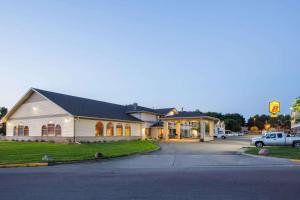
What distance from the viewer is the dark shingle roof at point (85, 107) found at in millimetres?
40812

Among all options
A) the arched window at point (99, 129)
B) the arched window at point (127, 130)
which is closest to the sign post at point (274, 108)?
the arched window at point (99, 129)

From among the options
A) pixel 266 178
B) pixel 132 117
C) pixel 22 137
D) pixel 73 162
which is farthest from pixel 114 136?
pixel 266 178

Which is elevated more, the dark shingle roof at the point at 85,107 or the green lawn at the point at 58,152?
the dark shingle roof at the point at 85,107

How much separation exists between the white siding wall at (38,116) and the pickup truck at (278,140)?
21.7 m

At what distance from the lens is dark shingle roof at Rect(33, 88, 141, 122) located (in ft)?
134

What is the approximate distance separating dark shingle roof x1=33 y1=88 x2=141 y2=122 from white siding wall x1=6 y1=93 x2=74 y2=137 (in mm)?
796

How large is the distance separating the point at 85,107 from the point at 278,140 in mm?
25068

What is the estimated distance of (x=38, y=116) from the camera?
43.2 meters

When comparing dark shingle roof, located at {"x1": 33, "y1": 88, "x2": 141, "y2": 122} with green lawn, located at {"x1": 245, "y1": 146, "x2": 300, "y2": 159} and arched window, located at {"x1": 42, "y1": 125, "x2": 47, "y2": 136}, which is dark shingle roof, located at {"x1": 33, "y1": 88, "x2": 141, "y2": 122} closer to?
arched window, located at {"x1": 42, "y1": 125, "x2": 47, "y2": 136}

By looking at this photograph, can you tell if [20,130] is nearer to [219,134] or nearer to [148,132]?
[148,132]

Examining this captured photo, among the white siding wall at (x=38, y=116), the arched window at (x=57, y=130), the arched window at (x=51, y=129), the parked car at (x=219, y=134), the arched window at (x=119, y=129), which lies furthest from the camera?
the parked car at (x=219, y=134)

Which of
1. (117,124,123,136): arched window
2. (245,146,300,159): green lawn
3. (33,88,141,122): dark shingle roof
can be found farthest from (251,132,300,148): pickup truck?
(117,124,123,136): arched window

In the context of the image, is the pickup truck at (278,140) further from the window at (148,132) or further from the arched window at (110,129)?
the window at (148,132)

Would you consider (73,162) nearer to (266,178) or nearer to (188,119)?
(266,178)
